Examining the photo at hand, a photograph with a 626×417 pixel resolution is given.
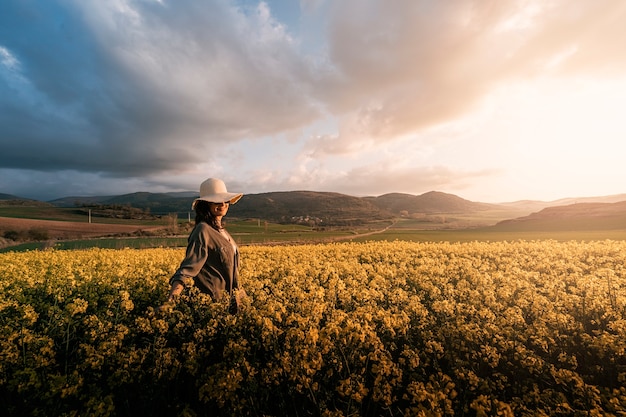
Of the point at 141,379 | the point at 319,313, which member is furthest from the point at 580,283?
the point at 141,379

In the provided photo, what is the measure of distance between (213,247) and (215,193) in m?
0.82

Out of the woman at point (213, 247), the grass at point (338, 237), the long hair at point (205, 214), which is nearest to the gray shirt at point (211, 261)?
the woman at point (213, 247)

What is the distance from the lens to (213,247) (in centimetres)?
471

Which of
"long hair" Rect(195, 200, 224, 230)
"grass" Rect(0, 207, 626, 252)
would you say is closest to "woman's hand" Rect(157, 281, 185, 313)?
"long hair" Rect(195, 200, 224, 230)

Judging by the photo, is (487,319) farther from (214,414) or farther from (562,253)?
(562,253)

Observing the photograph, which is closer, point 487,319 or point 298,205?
point 487,319

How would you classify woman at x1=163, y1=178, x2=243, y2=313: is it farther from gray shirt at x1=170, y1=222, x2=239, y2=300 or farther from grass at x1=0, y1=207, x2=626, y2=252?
grass at x1=0, y1=207, x2=626, y2=252

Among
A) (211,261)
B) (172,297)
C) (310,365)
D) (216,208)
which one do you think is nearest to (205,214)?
(216,208)

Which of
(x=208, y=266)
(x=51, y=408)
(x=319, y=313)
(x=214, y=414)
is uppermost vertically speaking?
(x=208, y=266)

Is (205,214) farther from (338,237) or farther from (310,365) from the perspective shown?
(338,237)

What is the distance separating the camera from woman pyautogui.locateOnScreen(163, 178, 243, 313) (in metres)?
4.53

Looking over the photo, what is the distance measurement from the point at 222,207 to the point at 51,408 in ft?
9.48

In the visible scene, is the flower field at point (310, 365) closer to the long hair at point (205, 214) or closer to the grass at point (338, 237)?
the long hair at point (205, 214)

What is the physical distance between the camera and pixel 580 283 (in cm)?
638
